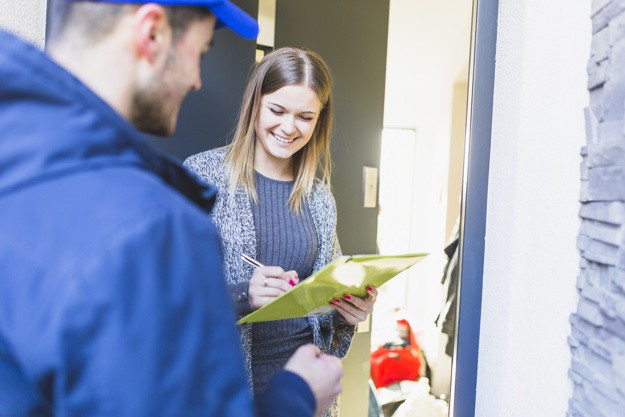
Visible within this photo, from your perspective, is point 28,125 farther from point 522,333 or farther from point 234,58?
point 234,58

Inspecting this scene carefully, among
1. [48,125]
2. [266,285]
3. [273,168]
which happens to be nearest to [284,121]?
[273,168]

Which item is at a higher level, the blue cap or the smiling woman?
the blue cap

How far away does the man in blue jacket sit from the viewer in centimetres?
36

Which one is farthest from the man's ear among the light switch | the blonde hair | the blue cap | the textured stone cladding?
the light switch

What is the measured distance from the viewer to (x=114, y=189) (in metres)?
0.39

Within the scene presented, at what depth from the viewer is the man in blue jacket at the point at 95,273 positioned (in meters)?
0.36

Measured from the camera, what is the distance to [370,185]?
2076 millimetres

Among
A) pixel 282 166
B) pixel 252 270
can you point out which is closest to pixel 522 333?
pixel 252 270

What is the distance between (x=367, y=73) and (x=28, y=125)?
1733 millimetres

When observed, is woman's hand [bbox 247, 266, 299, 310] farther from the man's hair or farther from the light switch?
the light switch

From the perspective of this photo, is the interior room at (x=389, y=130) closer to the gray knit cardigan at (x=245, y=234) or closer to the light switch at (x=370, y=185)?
the light switch at (x=370, y=185)

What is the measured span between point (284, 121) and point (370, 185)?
891 mm

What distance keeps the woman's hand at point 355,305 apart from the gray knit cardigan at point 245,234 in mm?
66

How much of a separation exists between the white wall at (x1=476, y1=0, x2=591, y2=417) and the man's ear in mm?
679
